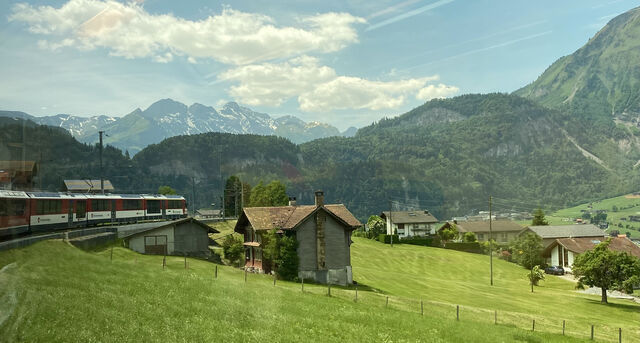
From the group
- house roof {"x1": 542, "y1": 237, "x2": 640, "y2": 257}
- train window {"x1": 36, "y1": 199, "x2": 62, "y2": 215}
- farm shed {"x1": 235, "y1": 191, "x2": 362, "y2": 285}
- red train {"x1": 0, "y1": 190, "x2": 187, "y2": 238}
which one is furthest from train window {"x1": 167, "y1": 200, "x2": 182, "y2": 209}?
house roof {"x1": 542, "y1": 237, "x2": 640, "y2": 257}

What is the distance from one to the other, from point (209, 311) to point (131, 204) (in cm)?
4720

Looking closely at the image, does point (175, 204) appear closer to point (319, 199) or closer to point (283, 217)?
point (283, 217)

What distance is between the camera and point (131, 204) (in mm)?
64250

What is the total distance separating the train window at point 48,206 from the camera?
102 ft

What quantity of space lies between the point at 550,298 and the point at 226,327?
196 ft

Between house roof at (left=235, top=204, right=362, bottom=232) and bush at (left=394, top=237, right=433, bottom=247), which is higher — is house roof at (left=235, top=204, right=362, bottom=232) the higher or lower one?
the higher one

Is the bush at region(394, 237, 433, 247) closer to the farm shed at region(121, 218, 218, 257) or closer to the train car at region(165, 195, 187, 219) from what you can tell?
the train car at region(165, 195, 187, 219)

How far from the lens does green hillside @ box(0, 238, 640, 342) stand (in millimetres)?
11483

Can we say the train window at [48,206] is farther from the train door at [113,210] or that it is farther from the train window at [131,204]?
the train window at [131,204]

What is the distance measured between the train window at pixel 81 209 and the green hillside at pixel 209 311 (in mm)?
6116

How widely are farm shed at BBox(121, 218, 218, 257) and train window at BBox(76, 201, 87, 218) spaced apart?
4.89 m

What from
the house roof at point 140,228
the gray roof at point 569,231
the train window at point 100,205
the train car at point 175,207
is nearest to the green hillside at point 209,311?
the house roof at point 140,228

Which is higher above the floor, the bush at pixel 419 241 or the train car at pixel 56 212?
the train car at pixel 56 212

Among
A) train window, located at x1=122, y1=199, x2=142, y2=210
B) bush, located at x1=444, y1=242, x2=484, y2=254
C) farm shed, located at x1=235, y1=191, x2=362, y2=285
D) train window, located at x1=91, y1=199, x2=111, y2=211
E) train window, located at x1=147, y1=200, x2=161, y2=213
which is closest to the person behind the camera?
train window, located at x1=91, y1=199, x2=111, y2=211
